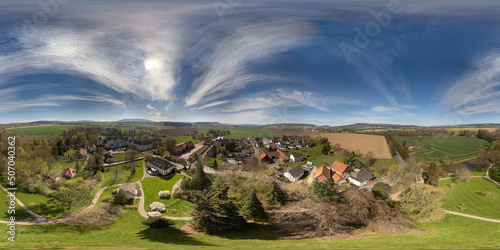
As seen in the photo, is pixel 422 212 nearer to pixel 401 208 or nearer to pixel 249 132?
pixel 401 208

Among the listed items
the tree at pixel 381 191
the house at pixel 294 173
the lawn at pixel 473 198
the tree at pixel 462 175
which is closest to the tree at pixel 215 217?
the house at pixel 294 173

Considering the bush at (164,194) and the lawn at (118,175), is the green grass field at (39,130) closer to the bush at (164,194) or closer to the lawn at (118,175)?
the lawn at (118,175)

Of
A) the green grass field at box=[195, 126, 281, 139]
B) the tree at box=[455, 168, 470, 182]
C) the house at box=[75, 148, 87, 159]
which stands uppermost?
the green grass field at box=[195, 126, 281, 139]

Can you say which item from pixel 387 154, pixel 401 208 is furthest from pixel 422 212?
pixel 387 154

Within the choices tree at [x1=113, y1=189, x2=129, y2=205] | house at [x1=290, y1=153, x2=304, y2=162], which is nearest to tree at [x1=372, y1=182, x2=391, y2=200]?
house at [x1=290, y1=153, x2=304, y2=162]

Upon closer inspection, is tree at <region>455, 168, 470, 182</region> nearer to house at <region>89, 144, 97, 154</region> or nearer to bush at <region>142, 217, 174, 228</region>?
bush at <region>142, 217, 174, 228</region>
